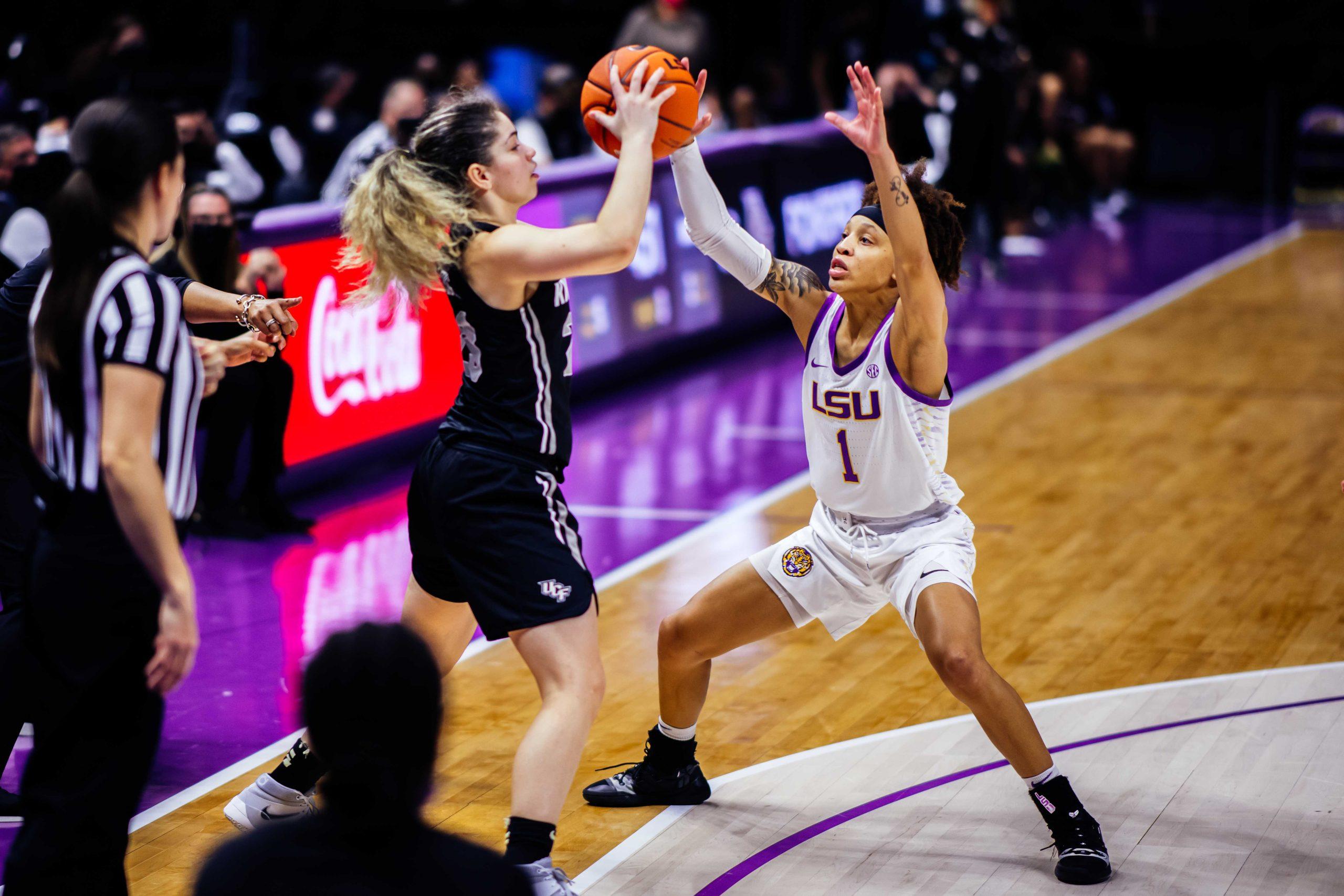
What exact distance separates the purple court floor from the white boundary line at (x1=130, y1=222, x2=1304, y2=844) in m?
0.06

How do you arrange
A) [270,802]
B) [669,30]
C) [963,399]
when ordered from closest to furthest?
[270,802]
[963,399]
[669,30]

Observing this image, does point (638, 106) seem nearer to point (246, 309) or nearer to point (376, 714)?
point (246, 309)

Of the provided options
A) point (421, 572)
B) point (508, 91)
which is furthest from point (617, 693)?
point (508, 91)

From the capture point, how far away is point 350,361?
817 centimetres

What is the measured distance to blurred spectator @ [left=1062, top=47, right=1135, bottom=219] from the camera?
67.2ft

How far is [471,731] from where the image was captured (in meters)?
5.22

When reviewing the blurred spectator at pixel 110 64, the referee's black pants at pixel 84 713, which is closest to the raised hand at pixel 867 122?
the referee's black pants at pixel 84 713

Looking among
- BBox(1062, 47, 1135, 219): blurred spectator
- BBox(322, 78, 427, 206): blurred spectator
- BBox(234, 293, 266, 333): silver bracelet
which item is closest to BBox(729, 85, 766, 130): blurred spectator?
BBox(1062, 47, 1135, 219): blurred spectator

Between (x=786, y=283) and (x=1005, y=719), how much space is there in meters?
1.35

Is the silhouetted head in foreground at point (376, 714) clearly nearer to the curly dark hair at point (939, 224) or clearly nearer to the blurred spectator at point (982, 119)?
the curly dark hair at point (939, 224)

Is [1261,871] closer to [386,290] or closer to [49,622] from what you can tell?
[386,290]

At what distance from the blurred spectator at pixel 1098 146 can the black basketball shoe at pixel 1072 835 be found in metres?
17.2

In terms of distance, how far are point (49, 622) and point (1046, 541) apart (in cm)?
527

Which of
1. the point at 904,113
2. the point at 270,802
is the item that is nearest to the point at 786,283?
the point at 270,802
